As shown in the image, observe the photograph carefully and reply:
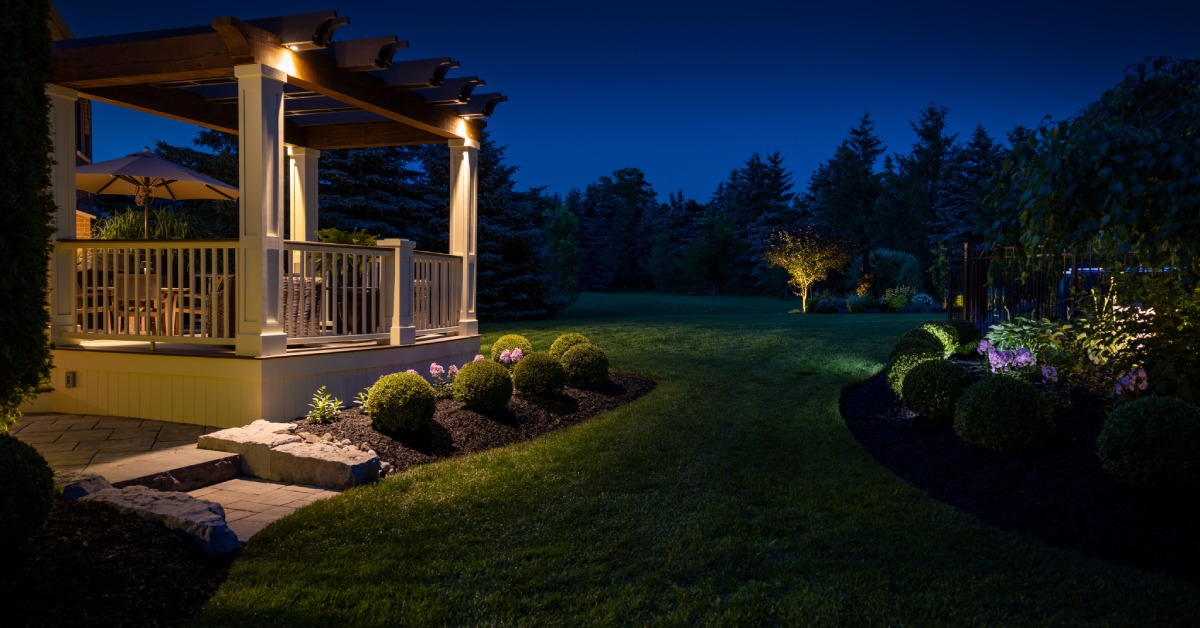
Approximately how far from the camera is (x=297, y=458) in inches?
193

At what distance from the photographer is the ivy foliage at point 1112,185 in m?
2.85

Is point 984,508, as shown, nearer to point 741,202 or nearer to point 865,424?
point 865,424

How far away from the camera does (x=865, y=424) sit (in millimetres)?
6633

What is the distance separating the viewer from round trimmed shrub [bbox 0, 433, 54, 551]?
9.18ft

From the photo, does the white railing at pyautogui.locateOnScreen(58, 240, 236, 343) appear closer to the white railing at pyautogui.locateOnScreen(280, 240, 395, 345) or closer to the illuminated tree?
the white railing at pyautogui.locateOnScreen(280, 240, 395, 345)

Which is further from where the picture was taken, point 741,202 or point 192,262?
point 741,202

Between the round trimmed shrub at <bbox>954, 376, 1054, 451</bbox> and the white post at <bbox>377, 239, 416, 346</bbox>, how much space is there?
16.4ft

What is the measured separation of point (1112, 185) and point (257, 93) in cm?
580

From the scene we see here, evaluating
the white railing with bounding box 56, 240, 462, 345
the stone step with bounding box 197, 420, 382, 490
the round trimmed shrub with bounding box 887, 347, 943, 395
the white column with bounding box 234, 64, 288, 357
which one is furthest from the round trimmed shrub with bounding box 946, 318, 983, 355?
the white column with bounding box 234, 64, 288, 357

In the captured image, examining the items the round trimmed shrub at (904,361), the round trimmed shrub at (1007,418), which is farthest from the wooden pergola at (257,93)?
the round trimmed shrub at (1007,418)

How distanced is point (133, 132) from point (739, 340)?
50619 mm

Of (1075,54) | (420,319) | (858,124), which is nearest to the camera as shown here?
(420,319)

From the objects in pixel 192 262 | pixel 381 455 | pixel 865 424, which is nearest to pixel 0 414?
pixel 381 455

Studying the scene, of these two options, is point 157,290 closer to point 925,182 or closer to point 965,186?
point 965,186
